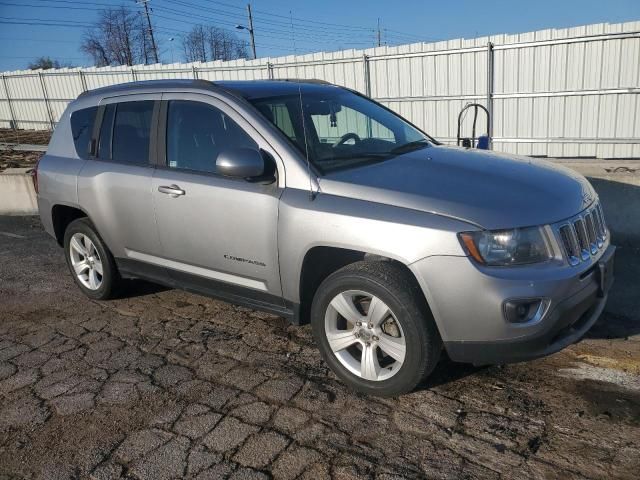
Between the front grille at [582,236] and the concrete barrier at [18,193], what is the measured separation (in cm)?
853

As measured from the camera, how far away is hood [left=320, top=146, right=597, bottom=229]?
278 centimetres

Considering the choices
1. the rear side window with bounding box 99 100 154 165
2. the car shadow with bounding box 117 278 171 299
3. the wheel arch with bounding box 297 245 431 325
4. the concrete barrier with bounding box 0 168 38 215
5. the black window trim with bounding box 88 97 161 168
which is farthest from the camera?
the concrete barrier with bounding box 0 168 38 215

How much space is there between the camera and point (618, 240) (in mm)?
5723

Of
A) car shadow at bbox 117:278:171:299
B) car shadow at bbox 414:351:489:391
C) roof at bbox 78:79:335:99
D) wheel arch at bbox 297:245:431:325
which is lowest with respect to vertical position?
car shadow at bbox 414:351:489:391

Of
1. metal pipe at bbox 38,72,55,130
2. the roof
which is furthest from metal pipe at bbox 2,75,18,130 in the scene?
the roof

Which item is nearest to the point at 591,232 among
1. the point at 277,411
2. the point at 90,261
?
the point at 277,411

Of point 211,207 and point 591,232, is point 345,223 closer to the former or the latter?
point 211,207

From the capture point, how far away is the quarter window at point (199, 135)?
3.66 meters

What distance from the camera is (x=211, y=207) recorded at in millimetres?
3613

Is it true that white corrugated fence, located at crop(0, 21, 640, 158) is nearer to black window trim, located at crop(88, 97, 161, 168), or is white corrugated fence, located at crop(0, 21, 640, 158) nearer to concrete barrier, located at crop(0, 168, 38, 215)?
concrete barrier, located at crop(0, 168, 38, 215)

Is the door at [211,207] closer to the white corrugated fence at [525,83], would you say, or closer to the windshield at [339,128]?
the windshield at [339,128]

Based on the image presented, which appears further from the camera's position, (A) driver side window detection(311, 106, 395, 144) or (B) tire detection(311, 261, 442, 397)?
(A) driver side window detection(311, 106, 395, 144)

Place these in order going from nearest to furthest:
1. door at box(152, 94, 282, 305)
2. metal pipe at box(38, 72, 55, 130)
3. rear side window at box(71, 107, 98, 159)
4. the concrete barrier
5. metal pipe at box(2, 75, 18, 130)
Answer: door at box(152, 94, 282, 305) → rear side window at box(71, 107, 98, 159) → the concrete barrier → metal pipe at box(38, 72, 55, 130) → metal pipe at box(2, 75, 18, 130)

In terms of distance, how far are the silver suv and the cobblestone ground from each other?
0.32 meters
